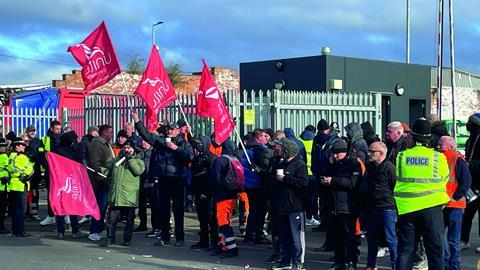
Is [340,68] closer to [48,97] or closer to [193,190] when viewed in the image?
[48,97]

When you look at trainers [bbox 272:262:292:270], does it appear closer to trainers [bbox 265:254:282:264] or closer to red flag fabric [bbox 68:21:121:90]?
trainers [bbox 265:254:282:264]

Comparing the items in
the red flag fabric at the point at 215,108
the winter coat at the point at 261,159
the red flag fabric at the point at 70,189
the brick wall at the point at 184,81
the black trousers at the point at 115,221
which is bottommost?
the black trousers at the point at 115,221

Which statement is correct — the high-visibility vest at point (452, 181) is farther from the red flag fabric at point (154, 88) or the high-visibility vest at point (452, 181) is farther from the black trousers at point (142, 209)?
the black trousers at point (142, 209)

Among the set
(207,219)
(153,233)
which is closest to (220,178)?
(207,219)

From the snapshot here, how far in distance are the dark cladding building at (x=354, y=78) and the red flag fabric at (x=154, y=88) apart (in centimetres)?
973

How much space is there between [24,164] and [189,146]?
3321 millimetres

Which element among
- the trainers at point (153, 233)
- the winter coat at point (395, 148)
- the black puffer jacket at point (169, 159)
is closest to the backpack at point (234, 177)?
the black puffer jacket at point (169, 159)

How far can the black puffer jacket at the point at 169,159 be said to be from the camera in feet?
36.6

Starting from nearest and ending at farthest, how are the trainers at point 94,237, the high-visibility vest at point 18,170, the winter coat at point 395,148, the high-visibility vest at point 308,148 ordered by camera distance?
the winter coat at point 395,148 → the trainers at point 94,237 → the high-visibility vest at point 18,170 → the high-visibility vest at point 308,148

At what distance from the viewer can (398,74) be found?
2378 centimetres

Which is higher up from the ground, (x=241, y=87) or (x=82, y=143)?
(x=241, y=87)

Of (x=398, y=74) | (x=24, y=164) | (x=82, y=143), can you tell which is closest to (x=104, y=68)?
(x=82, y=143)

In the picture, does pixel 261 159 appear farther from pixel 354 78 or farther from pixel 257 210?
pixel 354 78

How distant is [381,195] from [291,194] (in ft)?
4.15
